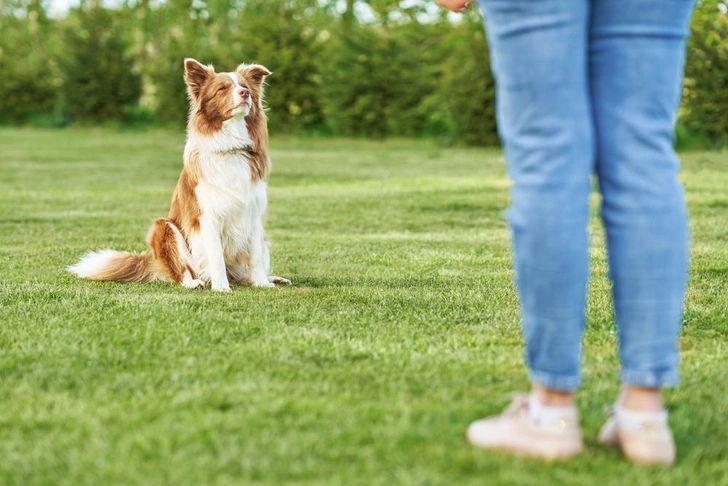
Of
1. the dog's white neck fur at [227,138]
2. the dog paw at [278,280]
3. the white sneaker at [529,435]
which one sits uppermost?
the dog's white neck fur at [227,138]

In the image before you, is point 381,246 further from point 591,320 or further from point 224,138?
point 591,320

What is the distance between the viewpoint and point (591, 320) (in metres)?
4.02

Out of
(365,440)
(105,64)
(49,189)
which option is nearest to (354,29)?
(105,64)

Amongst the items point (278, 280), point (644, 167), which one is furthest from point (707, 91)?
point (644, 167)

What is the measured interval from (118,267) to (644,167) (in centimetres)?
370

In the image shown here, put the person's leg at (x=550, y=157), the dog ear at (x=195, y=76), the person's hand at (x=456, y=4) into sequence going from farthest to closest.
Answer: the dog ear at (x=195, y=76) → the person's hand at (x=456, y=4) → the person's leg at (x=550, y=157)

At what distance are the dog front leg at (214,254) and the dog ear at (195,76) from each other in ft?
2.26

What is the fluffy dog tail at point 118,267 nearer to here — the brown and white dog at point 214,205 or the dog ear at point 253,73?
the brown and white dog at point 214,205

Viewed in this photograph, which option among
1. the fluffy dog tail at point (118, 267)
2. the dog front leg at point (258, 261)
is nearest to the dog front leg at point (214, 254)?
the dog front leg at point (258, 261)

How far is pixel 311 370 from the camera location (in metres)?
3.05

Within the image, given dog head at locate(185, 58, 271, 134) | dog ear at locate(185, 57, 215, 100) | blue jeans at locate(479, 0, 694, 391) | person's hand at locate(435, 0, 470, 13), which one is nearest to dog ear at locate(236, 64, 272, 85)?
dog head at locate(185, 58, 271, 134)

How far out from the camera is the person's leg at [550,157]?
6.95 ft

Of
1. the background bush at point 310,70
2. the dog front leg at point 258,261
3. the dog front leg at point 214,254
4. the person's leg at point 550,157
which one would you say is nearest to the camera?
the person's leg at point 550,157

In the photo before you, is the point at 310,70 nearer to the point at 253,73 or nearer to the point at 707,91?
the point at 707,91
